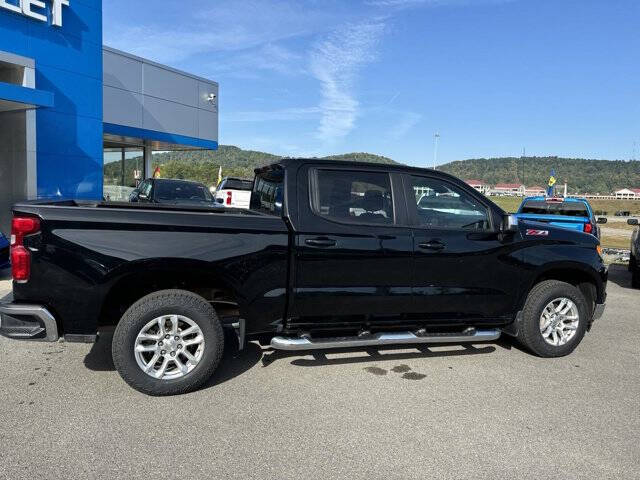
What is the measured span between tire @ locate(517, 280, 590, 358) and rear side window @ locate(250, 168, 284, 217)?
2697 millimetres

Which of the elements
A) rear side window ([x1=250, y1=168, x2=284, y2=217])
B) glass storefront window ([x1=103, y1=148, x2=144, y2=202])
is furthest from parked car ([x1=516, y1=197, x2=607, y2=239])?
glass storefront window ([x1=103, y1=148, x2=144, y2=202])

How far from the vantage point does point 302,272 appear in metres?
4.11

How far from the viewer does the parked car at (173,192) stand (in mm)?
12539

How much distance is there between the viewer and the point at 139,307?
12.5 feet

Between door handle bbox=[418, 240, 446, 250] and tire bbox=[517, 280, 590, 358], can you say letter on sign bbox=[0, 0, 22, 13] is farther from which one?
tire bbox=[517, 280, 590, 358]

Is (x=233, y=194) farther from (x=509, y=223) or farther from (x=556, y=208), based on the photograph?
(x=509, y=223)

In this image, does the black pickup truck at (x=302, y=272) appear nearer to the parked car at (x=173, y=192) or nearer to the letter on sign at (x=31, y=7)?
the parked car at (x=173, y=192)

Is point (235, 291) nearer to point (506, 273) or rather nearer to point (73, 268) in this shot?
point (73, 268)

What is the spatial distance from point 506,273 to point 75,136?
1219 centimetres

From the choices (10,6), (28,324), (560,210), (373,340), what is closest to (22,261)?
(28,324)

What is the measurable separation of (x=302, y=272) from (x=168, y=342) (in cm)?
120

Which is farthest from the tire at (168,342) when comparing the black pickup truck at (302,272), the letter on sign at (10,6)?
the letter on sign at (10,6)

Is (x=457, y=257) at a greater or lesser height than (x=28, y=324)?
greater

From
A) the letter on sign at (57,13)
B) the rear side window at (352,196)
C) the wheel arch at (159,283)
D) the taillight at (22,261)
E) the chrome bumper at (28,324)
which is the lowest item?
the chrome bumper at (28,324)
